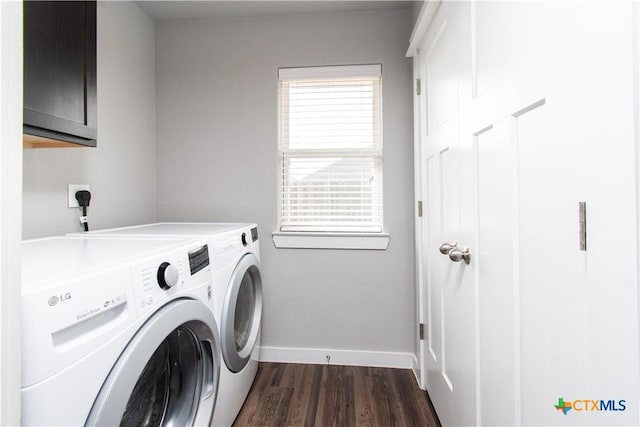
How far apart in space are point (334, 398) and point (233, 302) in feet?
2.84

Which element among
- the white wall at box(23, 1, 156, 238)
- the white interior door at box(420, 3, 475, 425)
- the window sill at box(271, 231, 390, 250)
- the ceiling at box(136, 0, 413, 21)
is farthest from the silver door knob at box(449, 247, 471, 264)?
the white wall at box(23, 1, 156, 238)

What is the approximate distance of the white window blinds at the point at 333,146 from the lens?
1.99 metres

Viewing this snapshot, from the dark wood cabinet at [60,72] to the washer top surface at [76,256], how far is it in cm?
41

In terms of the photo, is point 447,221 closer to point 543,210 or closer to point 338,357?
point 543,210

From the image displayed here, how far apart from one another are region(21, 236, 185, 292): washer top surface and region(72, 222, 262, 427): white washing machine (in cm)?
19

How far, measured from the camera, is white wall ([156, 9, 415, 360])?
1.95 m

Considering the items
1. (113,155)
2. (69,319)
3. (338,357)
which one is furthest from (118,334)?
(338,357)

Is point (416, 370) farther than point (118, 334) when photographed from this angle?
Yes

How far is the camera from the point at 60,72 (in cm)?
108

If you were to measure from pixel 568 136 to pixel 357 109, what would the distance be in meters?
1.54

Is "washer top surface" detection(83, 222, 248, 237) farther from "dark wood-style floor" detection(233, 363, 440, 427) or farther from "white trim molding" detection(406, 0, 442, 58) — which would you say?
"white trim molding" detection(406, 0, 442, 58)

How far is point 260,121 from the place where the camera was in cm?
203

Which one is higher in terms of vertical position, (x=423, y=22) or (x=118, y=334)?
(x=423, y=22)

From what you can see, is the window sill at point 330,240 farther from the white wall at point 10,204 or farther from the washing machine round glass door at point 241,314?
the white wall at point 10,204
